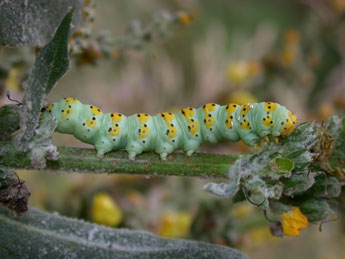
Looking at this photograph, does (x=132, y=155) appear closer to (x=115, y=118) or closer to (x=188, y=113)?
(x=115, y=118)

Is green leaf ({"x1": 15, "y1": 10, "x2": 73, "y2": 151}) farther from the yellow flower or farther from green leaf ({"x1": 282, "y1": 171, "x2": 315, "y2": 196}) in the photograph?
the yellow flower

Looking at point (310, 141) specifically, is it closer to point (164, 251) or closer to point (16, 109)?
point (164, 251)

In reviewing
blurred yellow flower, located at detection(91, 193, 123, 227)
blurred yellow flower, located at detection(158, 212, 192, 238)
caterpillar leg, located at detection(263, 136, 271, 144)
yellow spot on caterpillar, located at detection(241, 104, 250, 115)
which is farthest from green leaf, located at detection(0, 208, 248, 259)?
blurred yellow flower, located at detection(158, 212, 192, 238)

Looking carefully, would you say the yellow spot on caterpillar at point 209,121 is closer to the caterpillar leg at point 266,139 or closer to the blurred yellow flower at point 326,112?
the caterpillar leg at point 266,139

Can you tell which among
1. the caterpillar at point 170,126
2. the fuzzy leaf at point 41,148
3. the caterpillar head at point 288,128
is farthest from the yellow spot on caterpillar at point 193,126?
the fuzzy leaf at point 41,148

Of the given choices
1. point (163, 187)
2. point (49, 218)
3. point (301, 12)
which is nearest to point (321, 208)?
point (49, 218)

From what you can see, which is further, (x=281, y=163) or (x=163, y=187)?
(x=163, y=187)

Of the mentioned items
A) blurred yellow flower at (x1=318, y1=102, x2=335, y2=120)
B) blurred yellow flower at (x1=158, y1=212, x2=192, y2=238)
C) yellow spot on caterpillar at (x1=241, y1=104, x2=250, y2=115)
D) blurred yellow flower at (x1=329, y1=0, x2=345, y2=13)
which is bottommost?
blurred yellow flower at (x1=158, y1=212, x2=192, y2=238)
